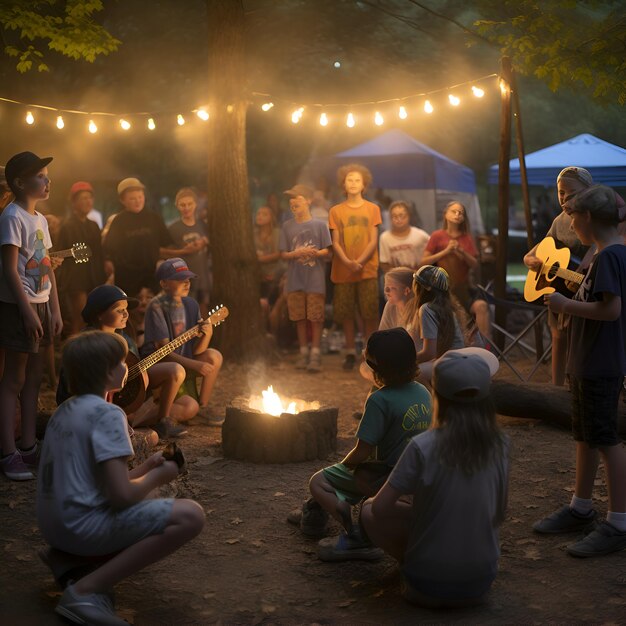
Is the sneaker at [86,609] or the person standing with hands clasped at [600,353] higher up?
the person standing with hands clasped at [600,353]

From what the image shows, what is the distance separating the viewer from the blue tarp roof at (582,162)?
12.0 meters

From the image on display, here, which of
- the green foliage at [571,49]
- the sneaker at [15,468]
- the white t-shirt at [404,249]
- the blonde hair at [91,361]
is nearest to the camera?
the blonde hair at [91,361]

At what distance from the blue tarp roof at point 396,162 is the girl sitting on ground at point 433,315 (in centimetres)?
1040

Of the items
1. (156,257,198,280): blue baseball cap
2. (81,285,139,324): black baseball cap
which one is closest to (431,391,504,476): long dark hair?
(81,285,139,324): black baseball cap

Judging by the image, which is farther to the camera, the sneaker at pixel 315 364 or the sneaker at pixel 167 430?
the sneaker at pixel 315 364

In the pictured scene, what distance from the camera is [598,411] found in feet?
15.1

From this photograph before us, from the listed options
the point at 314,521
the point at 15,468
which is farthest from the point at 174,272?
the point at 314,521

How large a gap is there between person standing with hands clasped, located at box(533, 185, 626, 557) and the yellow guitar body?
1380mm

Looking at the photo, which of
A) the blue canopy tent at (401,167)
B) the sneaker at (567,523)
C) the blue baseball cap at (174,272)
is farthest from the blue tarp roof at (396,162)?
the sneaker at (567,523)

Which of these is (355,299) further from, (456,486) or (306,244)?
(456,486)

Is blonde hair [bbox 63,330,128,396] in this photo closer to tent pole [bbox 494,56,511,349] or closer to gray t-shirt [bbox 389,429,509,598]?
gray t-shirt [bbox 389,429,509,598]

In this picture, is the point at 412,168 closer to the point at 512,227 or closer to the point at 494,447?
the point at 494,447

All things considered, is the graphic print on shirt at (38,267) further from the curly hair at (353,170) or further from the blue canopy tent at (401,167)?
the blue canopy tent at (401,167)

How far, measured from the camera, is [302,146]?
84.3 ft
